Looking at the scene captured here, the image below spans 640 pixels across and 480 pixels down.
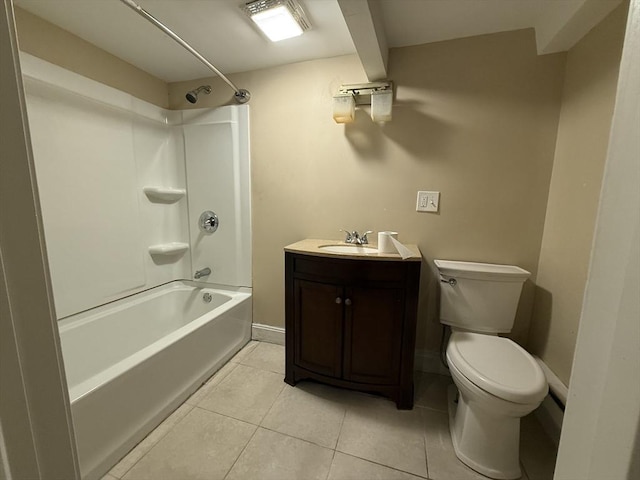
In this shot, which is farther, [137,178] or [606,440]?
[137,178]

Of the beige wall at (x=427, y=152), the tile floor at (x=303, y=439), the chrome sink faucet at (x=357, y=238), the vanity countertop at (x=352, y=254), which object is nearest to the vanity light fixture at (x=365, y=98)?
the beige wall at (x=427, y=152)

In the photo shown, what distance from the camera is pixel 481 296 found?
4.60 feet

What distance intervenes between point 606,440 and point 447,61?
71.9 inches

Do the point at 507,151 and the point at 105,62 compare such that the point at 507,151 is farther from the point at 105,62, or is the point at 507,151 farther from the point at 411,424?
the point at 105,62

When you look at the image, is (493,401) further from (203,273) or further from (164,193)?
(164,193)

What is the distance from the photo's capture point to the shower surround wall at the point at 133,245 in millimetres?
1208

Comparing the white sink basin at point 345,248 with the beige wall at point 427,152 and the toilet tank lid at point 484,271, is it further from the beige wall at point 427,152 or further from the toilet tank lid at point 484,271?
the toilet tank lid at point 484,271

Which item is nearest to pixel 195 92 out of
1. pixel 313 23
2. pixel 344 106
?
pixel 313 23

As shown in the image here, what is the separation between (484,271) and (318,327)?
0.97 meters

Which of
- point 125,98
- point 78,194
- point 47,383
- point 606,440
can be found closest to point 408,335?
point 606,440

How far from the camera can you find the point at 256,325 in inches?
82.7

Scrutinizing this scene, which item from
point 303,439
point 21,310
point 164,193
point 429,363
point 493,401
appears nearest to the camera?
point 21,310

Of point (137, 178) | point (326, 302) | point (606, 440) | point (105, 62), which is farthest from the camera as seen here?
point (137, 178)

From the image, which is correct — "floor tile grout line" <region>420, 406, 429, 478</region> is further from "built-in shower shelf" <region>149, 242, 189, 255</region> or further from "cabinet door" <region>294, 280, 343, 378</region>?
"built-in shower shelf" <region>149, 242, 189, 255</region>
